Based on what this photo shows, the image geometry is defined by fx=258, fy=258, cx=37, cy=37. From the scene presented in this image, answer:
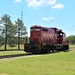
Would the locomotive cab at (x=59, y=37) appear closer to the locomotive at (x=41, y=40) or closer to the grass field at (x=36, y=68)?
the locomotive at (x=41, y=40)

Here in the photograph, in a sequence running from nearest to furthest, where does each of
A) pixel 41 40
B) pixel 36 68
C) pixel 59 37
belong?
1. pixel 36 68
2. pixel 41 40
3. pixel 59 37

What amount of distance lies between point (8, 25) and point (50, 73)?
66.8 metres

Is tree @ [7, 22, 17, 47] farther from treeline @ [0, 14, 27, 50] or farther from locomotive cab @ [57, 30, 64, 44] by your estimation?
locomotive cab @ [57, 30, 64, 44]

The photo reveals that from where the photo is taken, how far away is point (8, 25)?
81.4 meters

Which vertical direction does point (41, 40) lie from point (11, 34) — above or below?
below

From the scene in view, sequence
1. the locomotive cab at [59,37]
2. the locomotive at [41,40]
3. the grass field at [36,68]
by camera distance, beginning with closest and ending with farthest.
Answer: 1. the grass field at [36,68]
2. the locomotive at [41,40]
3. the locomotive cab at [59,37]

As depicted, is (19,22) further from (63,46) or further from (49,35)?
(49,35)

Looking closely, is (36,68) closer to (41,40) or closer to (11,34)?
(41,40)

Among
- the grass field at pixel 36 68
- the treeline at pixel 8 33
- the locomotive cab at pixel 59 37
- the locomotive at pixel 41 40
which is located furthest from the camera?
the treeline at pixel 8 33

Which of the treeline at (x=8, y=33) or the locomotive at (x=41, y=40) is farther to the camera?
the treeline at (x=8, y=33)

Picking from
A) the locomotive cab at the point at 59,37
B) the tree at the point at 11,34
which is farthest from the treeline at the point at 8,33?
the locomotive cab at the point at 59,37

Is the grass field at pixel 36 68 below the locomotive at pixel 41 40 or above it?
below

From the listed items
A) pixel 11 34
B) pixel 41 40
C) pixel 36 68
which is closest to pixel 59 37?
pixel 41 40

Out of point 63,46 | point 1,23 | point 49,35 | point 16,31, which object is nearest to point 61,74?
point 49,35
